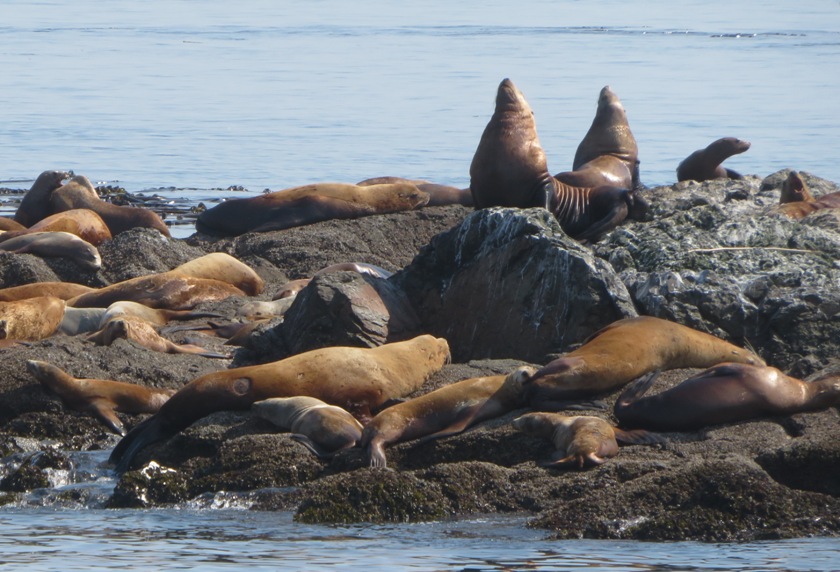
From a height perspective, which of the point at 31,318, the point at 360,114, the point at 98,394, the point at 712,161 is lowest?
the point at 360,114

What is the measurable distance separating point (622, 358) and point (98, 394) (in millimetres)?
2843

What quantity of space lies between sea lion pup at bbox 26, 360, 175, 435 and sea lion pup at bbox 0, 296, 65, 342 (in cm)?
174

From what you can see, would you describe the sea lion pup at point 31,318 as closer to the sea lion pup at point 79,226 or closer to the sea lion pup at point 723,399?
the sea lion pup at point 79,226

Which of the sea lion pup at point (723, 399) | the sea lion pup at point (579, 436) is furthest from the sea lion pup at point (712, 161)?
the sea lion pup at point (579, 436)

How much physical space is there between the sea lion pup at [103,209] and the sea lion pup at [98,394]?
650cm

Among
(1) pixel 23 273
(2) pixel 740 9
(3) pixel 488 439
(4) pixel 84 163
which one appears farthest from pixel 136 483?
(2) pixel 740 9

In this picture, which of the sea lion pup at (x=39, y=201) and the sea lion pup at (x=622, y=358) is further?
the sea lion pup at (x=39, y=201)

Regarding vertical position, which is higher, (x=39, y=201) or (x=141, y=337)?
(x=141, y=337)

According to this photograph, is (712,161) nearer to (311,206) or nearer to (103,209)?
(311,206)

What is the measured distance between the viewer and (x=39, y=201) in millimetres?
14961

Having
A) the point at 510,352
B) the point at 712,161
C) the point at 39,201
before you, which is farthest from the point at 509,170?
the point at 39,201

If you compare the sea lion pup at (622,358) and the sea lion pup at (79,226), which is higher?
the sea lion pup at (622,358)

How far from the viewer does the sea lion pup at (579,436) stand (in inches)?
244

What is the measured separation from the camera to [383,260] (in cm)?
1245
